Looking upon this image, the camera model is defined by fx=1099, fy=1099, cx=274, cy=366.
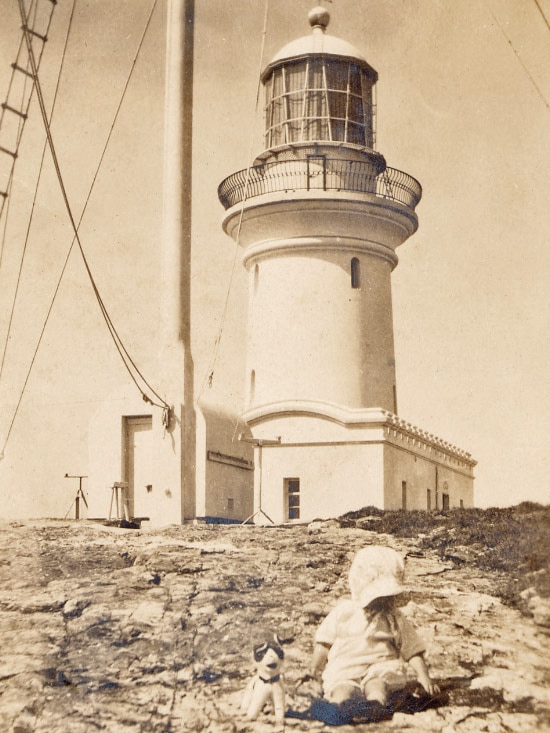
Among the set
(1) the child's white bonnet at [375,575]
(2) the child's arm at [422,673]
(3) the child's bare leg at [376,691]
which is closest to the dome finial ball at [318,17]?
(1) the child's white bonnet at [375,575]

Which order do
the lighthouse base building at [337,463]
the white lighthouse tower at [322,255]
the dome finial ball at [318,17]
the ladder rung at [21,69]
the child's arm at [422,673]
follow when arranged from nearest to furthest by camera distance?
1. the child's arm at [422,673]
2. the ladder rung at [21,69]
3. the dome finial ball at [318,17]
4. the lighthouse base building at [337,463]
5. the white lighthouse tower at [322,255]

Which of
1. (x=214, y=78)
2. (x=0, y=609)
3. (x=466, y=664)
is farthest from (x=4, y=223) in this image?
(x=466, y=664)

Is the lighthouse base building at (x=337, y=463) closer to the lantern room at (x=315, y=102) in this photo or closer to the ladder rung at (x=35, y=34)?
the lantern room at (x=315, y=102)

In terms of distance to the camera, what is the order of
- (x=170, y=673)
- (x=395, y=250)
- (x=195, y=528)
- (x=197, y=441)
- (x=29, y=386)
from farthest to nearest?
1. (x=395, y=250)
2. (x=29, y=386)
3. (x=197, y=441)
4. (x=195, y=528)
5. (x=170, y=673)

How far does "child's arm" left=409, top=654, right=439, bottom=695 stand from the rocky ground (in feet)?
0.58

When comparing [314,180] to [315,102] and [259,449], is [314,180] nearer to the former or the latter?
[315,102]

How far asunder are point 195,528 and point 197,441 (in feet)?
5.48

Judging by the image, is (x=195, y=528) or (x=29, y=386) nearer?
(x=195, y=528)

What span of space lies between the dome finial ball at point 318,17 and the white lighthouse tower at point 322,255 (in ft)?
2.18

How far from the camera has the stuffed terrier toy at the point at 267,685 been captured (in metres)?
9.55

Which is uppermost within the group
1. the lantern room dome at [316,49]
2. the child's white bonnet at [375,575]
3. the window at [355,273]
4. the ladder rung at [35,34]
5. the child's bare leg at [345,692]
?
the lantern room dome at [316,49]

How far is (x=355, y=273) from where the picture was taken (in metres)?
18.6

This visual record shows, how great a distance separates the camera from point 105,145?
16297 millimetres

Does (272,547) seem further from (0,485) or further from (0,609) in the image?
(0,485)
